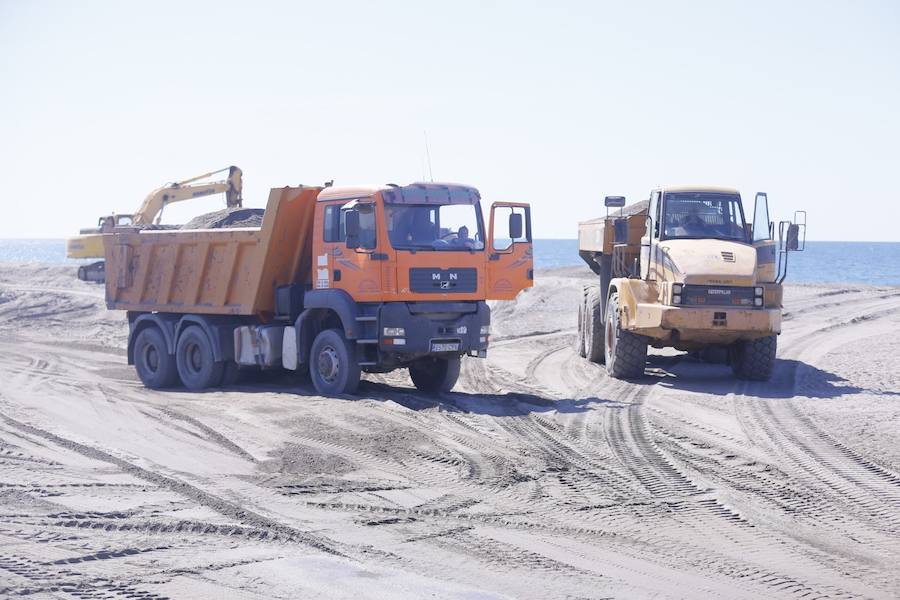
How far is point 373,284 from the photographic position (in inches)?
557

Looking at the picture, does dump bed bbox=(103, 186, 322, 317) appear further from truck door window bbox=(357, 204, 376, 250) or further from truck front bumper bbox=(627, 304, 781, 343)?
truck front bumper bbox=(627, 304, 781, 343)

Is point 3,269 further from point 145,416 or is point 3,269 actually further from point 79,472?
point 79,472

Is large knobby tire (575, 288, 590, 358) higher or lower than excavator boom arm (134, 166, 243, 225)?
lower

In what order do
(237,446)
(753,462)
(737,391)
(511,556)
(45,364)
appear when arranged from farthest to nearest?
(45,364)
(737,391)
(237,446)
(753,462)
(511,556)

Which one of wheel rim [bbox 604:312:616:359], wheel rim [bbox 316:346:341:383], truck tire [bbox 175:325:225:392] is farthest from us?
wheel rim [bbox 604:312:616:359]

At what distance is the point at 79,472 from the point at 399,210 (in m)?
5.78

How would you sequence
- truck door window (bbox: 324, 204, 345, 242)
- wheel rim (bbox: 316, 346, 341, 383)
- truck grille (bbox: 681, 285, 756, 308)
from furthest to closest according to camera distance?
truck grille (bbox: 681, 285, 756, 308) → wheel rim (bbox: 316, 346, 341, 383) → truck door window (bbox: 324, 204, 345, 242)

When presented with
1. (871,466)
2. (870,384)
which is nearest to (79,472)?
(871,466)

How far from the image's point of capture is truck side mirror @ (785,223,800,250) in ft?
52.0

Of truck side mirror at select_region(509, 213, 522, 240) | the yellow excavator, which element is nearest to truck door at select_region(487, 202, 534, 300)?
truck side mirror at select_region(509, 213, 522, 240)

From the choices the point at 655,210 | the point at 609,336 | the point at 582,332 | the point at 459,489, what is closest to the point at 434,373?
the point at 609,336

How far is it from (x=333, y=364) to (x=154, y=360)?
4.54 meters

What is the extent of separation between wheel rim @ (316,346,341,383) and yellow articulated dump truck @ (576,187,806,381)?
15.4 ft

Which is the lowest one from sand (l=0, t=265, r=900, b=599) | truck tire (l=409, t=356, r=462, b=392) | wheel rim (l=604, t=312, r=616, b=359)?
sand (l=0, t=265, r=900, b=599)
